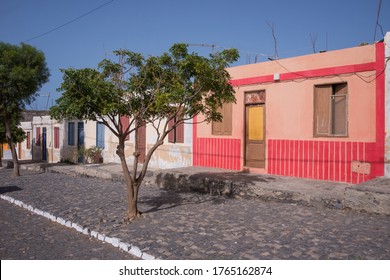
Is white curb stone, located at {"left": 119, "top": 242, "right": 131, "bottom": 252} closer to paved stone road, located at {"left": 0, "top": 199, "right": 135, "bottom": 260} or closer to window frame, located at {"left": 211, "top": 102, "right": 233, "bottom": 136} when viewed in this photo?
paved stone road, located at {"left": 0, "top": 199, "right": 135, "bottom": 260}

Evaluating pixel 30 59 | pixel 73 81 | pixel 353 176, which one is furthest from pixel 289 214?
pixel 30 59

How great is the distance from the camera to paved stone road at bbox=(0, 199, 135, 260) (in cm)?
457

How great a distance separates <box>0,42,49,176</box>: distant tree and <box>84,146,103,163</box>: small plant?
377 centimetres

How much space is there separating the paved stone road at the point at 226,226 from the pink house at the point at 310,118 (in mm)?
2210

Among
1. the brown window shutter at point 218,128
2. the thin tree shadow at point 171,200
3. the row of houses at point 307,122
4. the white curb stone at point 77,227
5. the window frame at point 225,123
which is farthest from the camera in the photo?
the brown window shutter at point 218,128

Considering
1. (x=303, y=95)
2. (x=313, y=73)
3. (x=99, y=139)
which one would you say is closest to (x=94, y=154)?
(x=99, y=139)

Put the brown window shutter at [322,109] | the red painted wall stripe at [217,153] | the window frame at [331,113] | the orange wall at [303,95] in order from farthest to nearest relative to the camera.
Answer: the red painted wall stripe at [217,153] < the brown window shutter at [322,109] < the window frame at [331,113] < the orange wall at [303,95]

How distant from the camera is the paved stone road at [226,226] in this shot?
14.6 feet

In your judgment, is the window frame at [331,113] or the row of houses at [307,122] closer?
the row of houses at [307,122]

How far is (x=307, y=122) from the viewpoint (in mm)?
9203

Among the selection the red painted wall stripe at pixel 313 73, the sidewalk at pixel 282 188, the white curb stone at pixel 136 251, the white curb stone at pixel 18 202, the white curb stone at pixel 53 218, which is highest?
the red painted wall stripe at pixel 313 73

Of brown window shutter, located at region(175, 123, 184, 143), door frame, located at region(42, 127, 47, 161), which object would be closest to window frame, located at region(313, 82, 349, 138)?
brown window shutter, located at region(175, 123, 184, 143)

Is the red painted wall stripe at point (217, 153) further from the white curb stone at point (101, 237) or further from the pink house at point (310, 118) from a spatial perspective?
the white curb stone at point (101, 237)

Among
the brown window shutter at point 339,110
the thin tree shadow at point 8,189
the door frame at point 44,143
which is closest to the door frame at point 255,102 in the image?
the brown window shutter at point 339,110
